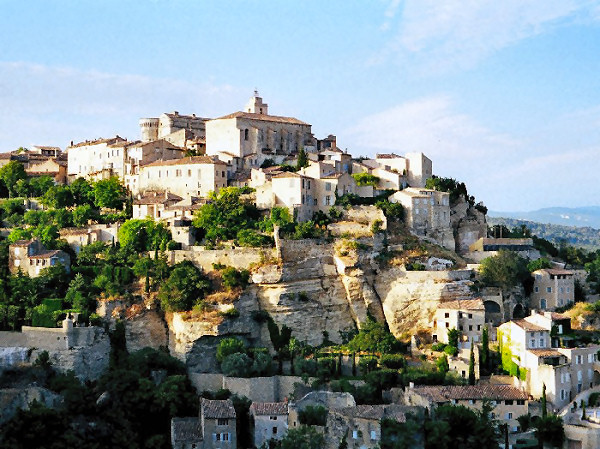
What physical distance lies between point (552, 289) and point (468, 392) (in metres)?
12.3

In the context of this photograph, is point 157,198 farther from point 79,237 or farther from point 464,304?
point 464,304

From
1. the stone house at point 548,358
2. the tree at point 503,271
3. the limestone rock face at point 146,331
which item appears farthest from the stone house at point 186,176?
the stone house at point 548,358

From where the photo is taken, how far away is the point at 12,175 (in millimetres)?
68062

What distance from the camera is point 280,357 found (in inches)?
1992

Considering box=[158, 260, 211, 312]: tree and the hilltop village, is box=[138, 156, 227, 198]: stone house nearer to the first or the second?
the hilltop village

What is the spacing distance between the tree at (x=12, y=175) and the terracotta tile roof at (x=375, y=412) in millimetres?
34032

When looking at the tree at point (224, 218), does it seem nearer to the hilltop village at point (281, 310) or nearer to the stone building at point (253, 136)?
the hilltop village at point (281, 310)

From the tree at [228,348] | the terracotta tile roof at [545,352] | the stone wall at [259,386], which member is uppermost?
the tree at [228,348]

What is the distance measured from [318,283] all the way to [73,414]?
16156 millimetres

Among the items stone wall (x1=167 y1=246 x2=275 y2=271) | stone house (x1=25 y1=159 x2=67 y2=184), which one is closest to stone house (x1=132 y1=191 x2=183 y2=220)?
stone wall (x1=167 y1=246 x2=275 y2=271)

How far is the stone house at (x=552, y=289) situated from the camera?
5594cm

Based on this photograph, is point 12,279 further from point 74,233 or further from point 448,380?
point 448,380

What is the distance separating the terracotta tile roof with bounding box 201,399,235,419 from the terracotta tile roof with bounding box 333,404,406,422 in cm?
481

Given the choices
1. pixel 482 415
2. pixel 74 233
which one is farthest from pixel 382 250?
pixel 74 233
